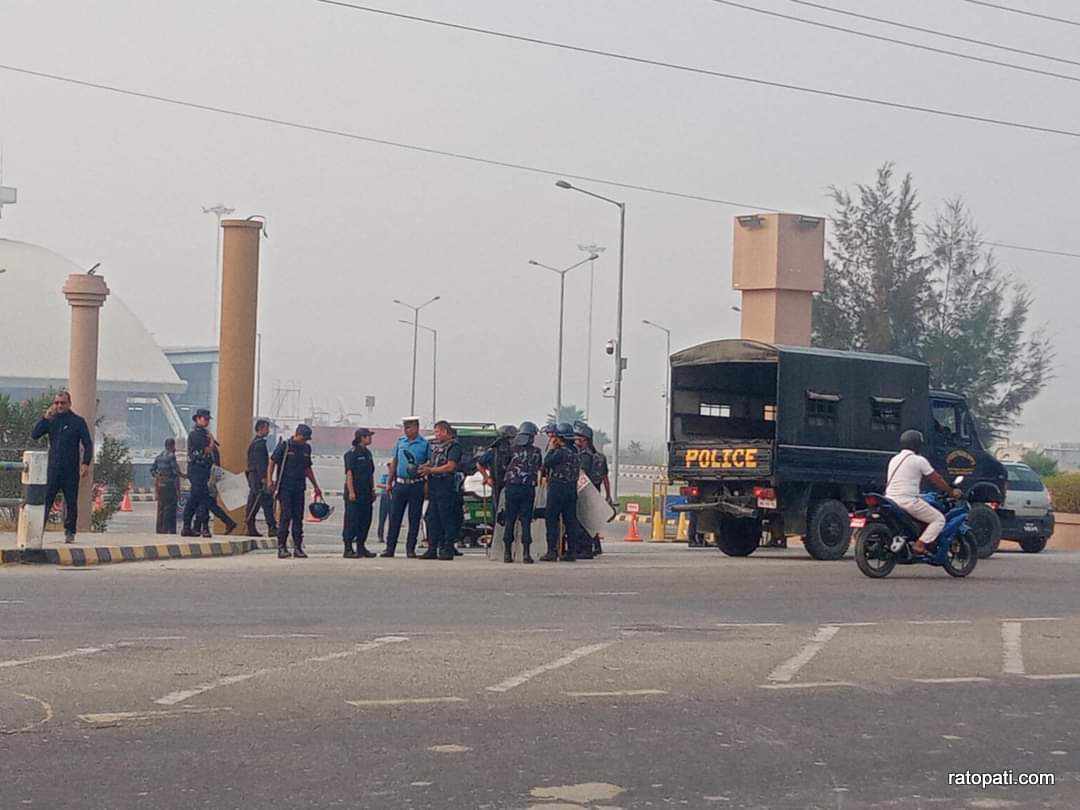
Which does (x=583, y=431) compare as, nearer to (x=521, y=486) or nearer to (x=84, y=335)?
(x=521, y=486)

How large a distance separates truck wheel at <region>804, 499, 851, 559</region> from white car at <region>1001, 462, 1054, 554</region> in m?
6.92

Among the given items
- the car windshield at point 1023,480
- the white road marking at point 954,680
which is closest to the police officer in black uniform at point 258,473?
the car windshield at point 1023,480

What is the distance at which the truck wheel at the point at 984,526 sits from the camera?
2288 cm

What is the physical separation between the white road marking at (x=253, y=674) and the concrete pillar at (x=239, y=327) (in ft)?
50.6

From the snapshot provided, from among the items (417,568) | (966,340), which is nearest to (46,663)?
(417,568)

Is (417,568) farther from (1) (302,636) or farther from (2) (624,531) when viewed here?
(2) (624,531)

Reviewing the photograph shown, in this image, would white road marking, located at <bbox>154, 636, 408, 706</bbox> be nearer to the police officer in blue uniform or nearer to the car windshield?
the police officer in blue uniform

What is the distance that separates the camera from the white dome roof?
115438 mm

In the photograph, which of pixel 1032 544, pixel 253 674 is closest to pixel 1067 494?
pixel 1032 544

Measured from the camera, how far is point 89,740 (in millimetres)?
7477

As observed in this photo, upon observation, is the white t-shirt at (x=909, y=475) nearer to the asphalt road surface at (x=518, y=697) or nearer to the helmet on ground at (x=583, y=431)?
the asphalt road surface at (x=518, y=697)

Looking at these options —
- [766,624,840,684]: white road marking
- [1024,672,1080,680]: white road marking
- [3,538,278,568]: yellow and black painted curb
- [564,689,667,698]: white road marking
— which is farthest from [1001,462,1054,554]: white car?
[564,689,667,698]: white road marking

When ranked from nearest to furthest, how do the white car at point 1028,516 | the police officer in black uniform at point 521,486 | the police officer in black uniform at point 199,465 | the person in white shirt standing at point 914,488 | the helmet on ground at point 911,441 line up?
1. the helmet on ground at point 911,441
2. the person in white shirt standing at point 914,488
3. the police officer in black uniform at point 521,486
4. the police officer in black uniform at point 199,465
5. the white car at point 1028,516

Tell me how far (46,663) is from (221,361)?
1726 centimetres
